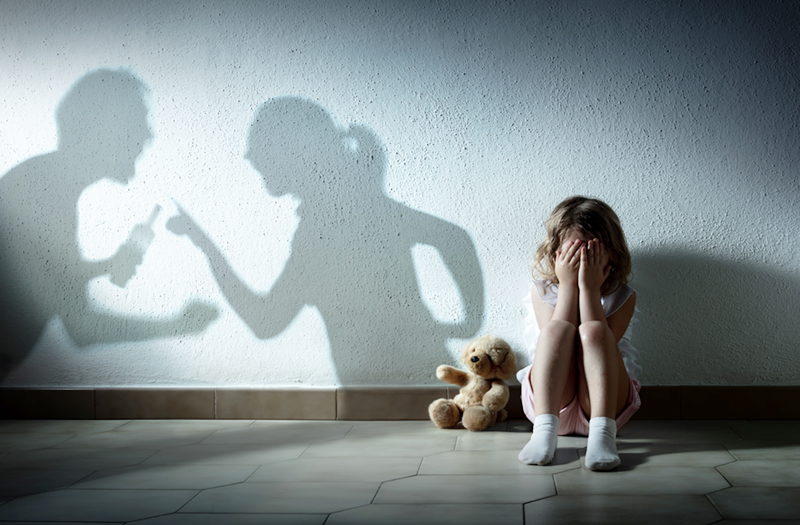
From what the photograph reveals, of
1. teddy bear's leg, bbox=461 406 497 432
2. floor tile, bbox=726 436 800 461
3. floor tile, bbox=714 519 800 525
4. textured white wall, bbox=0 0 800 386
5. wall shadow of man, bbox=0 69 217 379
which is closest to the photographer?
floor tile, bbox=714 519 800 525

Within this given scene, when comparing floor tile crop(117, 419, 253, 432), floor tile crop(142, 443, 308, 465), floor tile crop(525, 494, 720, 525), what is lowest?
floor tile crop(117, 419, 253, 432)

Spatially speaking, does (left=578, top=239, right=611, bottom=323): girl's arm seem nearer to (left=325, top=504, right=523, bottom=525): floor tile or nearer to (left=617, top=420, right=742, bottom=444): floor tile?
(left=617, top=420, right=742, bottom=444): floor tile

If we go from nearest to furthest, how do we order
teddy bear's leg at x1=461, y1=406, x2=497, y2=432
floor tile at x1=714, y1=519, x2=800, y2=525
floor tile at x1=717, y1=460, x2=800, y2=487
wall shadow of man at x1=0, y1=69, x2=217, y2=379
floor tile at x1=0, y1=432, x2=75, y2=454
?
floor tile at x1=714, y1=519, x2=800, y2=525, floor tile at x1=717, y1=460, x2=800, y2=487, floor tile at x1=0, y1=432, x2=75, y2=454, teddy bear's leg at x1=461, y1=406, x2=497, y2=432, wall shadow of man at x1=0, y1=69, x2=217, y2=379

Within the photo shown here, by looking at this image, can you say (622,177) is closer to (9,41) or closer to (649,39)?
(649,39)

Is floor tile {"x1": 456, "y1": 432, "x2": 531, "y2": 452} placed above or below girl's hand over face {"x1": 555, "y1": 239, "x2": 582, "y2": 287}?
below

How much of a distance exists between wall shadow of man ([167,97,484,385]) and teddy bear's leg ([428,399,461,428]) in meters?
0.16

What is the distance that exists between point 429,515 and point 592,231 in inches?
37.4

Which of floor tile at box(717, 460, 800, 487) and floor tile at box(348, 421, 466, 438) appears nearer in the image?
floor tile at box(717, 460, 800, 487)

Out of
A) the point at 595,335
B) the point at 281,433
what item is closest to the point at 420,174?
the point at 595,335

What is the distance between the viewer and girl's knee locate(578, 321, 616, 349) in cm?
159

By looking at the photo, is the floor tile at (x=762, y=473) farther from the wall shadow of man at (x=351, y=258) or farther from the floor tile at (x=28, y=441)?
the floor tile at (x=28, y=441)

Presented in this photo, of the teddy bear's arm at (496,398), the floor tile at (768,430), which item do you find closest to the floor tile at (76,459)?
the teddy bear's arm at (496,398)

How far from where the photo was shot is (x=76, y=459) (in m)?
1.66

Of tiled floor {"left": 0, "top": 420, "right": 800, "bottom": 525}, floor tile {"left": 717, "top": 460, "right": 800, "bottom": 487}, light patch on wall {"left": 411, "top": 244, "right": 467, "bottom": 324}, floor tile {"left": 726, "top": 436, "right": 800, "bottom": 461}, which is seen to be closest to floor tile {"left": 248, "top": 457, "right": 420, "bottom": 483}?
tiled floor {"left": 0, "top": 420, "right": 800, "bottom": 525}
